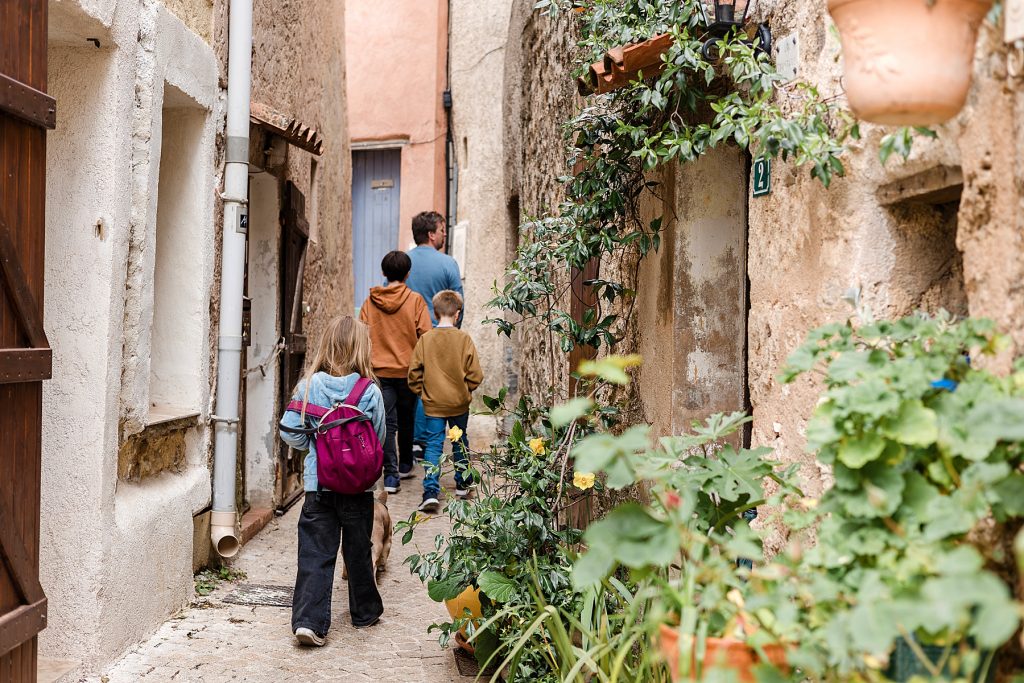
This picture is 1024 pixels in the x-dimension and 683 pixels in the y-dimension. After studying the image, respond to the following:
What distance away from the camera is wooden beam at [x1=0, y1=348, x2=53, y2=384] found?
2994 mm

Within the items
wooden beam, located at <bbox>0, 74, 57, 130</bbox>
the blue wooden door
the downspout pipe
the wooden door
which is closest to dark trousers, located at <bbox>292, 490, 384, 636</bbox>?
the downspout pipe

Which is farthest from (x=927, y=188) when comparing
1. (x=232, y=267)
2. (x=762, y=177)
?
(x=232, y=267)

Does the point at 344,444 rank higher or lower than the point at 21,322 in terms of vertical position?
lower

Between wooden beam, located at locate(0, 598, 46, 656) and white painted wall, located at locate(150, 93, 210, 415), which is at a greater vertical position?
white painted wall, located at locate(150, 93, 210, 415)

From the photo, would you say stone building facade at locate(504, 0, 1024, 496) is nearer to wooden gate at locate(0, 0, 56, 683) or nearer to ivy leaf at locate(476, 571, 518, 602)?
ivy leaf at locate(476, 571, 518, 602)

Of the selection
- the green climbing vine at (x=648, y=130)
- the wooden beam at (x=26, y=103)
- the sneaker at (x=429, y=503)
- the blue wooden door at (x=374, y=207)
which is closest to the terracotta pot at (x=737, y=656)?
the green climbing vine at (x=648, y=130)

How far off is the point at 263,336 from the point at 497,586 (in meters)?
3.49

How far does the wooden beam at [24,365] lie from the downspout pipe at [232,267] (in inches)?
75.0

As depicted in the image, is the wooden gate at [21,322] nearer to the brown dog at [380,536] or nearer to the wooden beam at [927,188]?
the brown dog at [380,536]

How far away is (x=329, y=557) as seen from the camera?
4359 mm

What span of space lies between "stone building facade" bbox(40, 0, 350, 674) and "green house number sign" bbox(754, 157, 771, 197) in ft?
7.78

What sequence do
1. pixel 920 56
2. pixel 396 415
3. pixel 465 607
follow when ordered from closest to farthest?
1. pixel 920 56
2. pixel 465 607
3. pixel 396 415

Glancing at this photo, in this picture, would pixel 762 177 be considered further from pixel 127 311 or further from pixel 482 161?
pixel 482 161

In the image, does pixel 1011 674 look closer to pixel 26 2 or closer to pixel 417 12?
pixel 26 2
